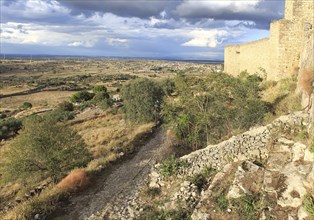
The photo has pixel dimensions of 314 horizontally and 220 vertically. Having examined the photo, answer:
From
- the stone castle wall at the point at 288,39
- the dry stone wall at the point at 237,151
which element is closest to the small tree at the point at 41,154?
the dry stone wall at the point at 237,151

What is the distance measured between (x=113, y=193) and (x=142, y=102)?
17012 millimetres

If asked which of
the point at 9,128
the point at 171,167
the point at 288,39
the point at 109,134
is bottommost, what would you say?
the point at 9,128

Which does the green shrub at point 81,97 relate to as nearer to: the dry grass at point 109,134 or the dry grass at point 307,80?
the dry grass at point 109,134

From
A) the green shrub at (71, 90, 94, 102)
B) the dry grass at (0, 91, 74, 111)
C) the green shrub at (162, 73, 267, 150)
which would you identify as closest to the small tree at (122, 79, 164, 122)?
the green shrub at (162, 73, 267, 150)

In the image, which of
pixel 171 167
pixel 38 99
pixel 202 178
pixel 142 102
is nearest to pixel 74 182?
pixel 171 167

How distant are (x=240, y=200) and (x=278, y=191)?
1123 mm

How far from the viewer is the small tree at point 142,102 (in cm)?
3072

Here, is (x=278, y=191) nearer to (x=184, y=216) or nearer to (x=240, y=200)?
(x=240, y=200)

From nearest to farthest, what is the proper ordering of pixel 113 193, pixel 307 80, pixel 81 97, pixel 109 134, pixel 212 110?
pixel 113 193, pixel 307 80, pixel 212 110, pixel 109 134, pixel 81 97

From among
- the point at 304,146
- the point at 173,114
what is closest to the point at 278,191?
the point at 304,146

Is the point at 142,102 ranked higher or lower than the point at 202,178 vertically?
higher

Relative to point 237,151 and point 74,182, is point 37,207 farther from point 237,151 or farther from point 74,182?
point 237,151

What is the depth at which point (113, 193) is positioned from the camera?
47.7ft

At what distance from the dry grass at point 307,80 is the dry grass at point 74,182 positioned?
1039 cm
